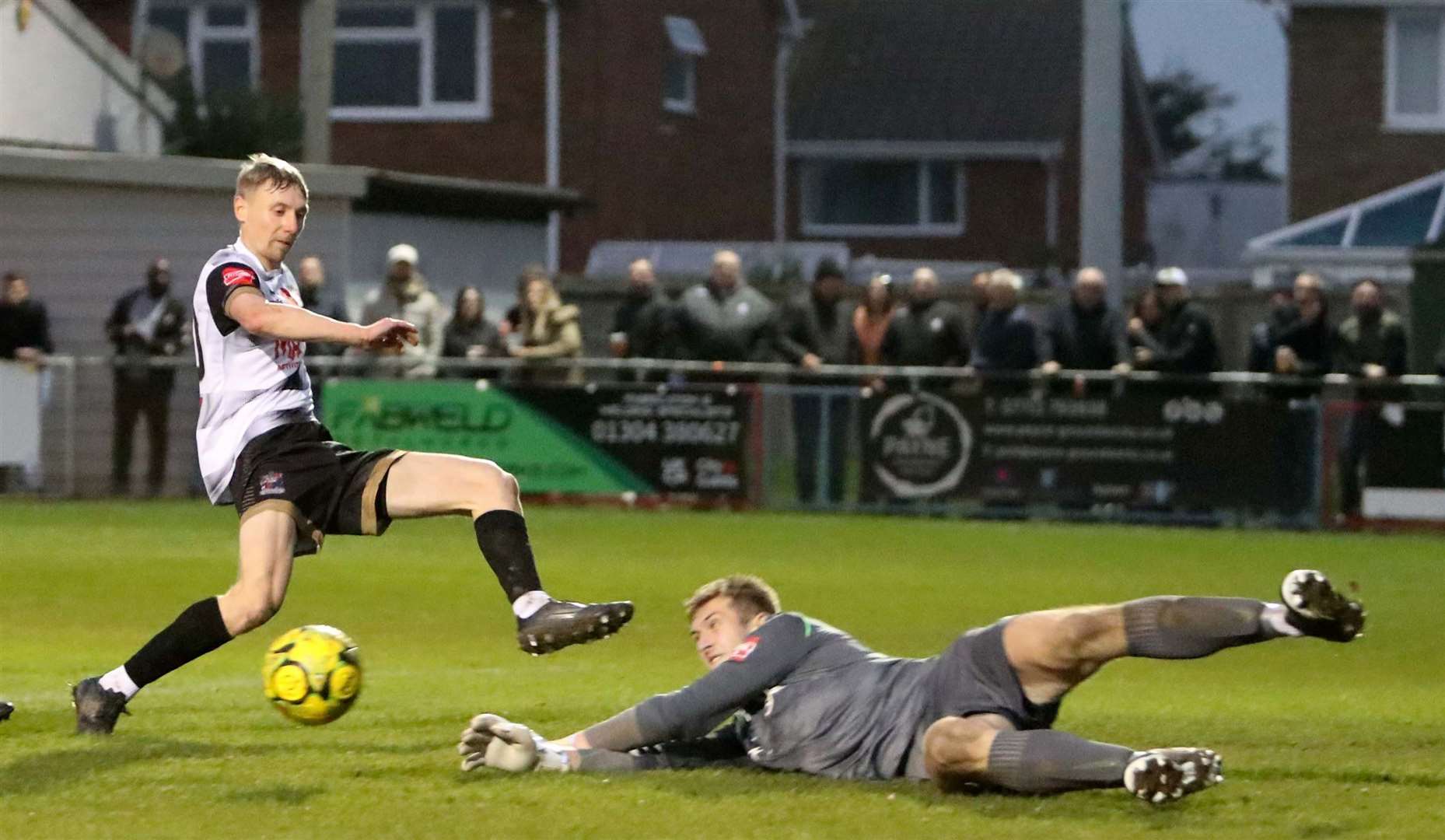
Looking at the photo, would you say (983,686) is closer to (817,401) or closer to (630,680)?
(630,680)

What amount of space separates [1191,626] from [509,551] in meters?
2.31

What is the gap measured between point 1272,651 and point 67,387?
11996 mm

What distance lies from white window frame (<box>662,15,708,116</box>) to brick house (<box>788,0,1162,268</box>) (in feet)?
22.3

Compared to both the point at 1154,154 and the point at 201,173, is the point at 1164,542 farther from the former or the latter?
the point at 1154,154

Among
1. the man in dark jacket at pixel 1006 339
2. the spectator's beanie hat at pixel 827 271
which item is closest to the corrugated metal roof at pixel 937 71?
the spectator's beanie hat at pixel 827 271

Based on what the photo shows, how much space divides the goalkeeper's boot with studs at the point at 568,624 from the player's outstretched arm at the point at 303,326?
983 mm

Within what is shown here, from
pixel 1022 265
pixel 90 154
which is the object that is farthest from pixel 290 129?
pixel 1022 265

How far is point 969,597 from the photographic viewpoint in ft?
47.4

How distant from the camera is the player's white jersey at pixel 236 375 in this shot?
26.4 feet

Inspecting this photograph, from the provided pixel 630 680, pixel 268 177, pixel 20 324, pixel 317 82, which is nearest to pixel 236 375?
pixel 268 177

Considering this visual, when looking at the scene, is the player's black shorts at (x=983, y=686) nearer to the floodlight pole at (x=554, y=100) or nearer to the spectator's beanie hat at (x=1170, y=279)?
the spectator's beanie hat at (x=1170, y=279)

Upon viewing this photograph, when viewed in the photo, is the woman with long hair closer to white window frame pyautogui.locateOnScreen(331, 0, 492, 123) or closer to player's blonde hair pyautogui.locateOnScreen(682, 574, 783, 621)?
player's blonde hair pyautogui.locateOnScreen(682, 574, 783, 621)

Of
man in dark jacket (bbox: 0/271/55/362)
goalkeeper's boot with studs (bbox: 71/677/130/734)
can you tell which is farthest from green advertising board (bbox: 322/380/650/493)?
goalkeeper's boot with studs (bbox: 71/677/130/734)

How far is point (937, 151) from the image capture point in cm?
4825
